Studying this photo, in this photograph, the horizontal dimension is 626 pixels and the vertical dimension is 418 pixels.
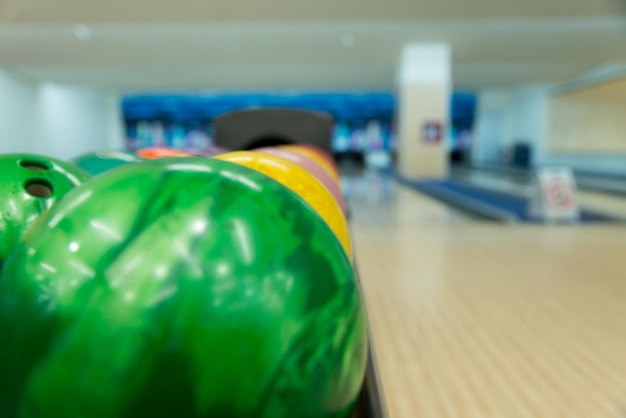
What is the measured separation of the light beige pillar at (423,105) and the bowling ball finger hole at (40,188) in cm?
873

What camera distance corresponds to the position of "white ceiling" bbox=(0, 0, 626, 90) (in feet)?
21.2

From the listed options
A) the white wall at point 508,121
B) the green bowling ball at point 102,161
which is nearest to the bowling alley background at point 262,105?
the white wall at point 508,121

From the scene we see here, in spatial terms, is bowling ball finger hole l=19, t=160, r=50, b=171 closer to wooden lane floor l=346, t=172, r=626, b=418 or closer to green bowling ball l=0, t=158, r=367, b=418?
green bowling ball l=0, t=158, r=367, b=418

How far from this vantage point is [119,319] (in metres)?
0.62

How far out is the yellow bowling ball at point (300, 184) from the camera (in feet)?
3.64

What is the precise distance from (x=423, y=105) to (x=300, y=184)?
9.01 m

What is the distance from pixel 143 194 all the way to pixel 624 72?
12048 millimetres

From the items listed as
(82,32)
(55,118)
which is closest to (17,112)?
(55,118)

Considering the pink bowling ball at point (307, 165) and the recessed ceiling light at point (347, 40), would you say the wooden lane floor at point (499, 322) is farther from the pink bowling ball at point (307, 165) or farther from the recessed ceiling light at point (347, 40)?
the recessed ceiling light at point (347, 40)

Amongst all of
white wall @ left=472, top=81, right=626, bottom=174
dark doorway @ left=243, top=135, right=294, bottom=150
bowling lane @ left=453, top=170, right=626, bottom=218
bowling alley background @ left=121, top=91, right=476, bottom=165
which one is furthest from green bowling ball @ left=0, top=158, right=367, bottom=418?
bowling alley background @ left=121, top=91, right=476, bottom=165

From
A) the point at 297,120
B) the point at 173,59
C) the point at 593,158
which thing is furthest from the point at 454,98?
the point at 297,120

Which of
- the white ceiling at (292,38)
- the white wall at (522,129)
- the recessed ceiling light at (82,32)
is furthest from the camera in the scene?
the white wall at (522,129)

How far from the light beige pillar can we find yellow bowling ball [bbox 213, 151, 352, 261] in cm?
854

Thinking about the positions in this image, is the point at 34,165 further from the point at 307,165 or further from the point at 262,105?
the point at 262,105
